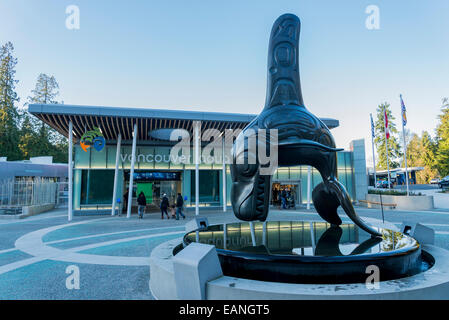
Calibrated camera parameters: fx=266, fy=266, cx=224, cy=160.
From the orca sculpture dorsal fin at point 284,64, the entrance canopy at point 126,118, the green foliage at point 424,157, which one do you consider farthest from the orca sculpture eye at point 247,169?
the green foliage at point 424,157

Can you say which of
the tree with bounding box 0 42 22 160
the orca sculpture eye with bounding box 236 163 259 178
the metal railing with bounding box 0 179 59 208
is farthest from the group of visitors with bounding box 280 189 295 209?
the tree with bounding box 0 42 22 160

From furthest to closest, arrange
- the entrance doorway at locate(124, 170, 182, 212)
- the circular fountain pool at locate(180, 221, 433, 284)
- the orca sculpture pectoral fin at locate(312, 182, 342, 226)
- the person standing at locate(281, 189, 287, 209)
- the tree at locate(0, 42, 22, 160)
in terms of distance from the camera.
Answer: the tree at locate(0, 42, 22, 160), the entrance doorway at locate(124, 170, 182, 212), the person standing at locate(281, 189, 287, 209), the orca sculpture pectoral fin at locate(312, 182, 342, 226), the circular fountain pool at locate(180, 221, 433, 284)

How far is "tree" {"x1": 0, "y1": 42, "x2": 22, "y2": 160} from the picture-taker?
35.4 metres

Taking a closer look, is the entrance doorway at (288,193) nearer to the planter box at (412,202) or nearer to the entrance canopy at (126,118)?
the planter box at (412,202)

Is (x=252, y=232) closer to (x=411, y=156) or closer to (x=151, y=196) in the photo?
(x=151, y=196)

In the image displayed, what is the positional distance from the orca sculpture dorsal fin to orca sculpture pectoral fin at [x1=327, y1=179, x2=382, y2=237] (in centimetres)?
209

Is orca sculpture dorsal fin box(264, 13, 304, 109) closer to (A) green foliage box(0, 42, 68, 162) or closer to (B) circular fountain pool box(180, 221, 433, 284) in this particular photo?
(B) circular fountain pool box(180, 221, 433, 284)

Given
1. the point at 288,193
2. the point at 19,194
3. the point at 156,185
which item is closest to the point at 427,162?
the point at 288,193

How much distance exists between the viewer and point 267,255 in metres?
4.55

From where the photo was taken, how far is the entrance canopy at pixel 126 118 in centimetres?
1553

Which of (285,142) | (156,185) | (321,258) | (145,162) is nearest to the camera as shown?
(321,258)

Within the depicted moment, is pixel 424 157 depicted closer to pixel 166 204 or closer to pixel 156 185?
pixel 156 185

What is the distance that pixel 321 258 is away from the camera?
4344 mm

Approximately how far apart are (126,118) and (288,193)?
14.9m
